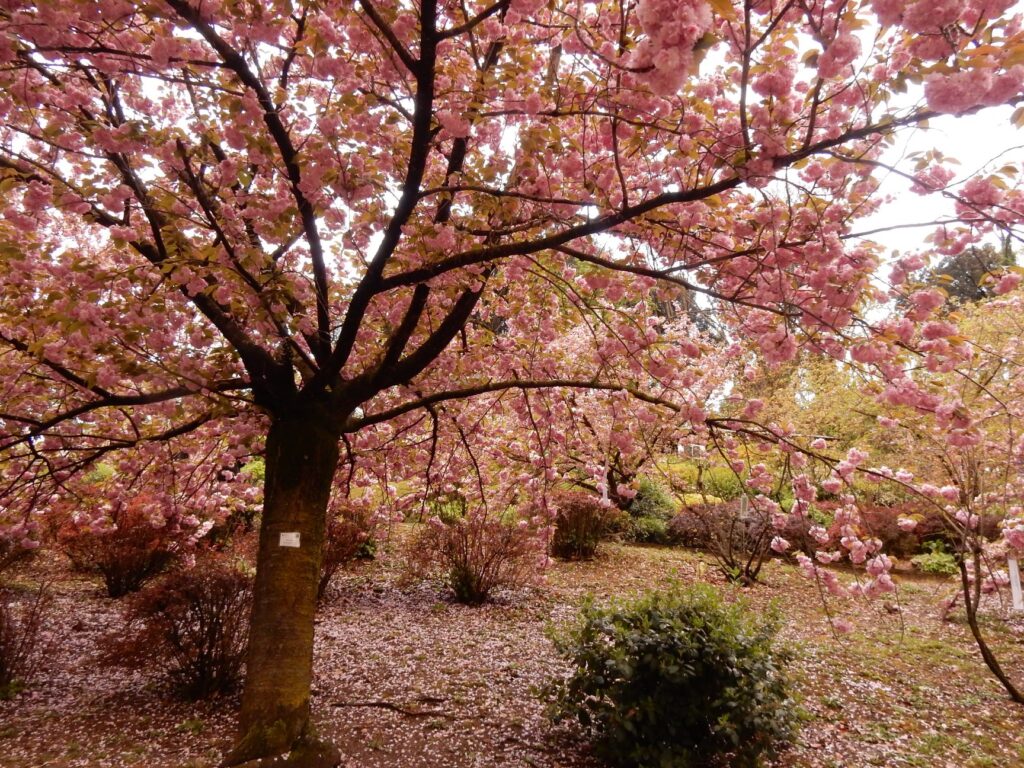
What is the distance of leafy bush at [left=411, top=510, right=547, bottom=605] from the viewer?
23.3ft

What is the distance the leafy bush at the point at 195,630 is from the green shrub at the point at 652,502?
968 centimetres

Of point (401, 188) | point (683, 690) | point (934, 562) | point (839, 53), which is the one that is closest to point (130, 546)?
point (401, 188)

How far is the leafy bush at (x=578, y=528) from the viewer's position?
9.91m

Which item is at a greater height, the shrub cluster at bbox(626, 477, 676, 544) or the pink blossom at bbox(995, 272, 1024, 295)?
the pink blossom at bbox(995, 272, 1024, 295)

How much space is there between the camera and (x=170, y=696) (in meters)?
4.29

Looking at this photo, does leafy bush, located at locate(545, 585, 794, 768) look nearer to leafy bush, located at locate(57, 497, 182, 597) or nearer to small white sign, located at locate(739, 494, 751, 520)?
leafy bush, located at locate(57, 497, 182, 597)

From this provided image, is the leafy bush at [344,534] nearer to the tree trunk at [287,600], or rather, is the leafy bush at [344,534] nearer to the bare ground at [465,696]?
the bare ground at [465,696]

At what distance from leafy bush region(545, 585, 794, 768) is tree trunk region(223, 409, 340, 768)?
60.5 inches

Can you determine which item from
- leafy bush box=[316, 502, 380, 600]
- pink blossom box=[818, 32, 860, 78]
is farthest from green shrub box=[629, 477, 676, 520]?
pink blossom box=[818, 32, 860, 78]

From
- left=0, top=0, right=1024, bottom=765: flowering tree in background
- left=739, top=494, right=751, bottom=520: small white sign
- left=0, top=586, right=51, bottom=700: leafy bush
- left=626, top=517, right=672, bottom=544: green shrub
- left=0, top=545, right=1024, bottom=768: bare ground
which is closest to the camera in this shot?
left=0, top=0, right=1024, bottom=765: flowering tree in background

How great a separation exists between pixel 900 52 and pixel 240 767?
424 centimetres

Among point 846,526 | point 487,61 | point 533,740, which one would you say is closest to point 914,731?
point 846,526

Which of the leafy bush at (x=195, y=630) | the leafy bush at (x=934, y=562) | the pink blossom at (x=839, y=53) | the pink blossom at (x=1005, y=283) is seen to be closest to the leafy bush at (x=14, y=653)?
the leafy bush at (x=195, y=630)

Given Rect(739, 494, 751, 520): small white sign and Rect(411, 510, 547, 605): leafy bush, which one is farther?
Rect(739, 494, 751, 520): small white sign
